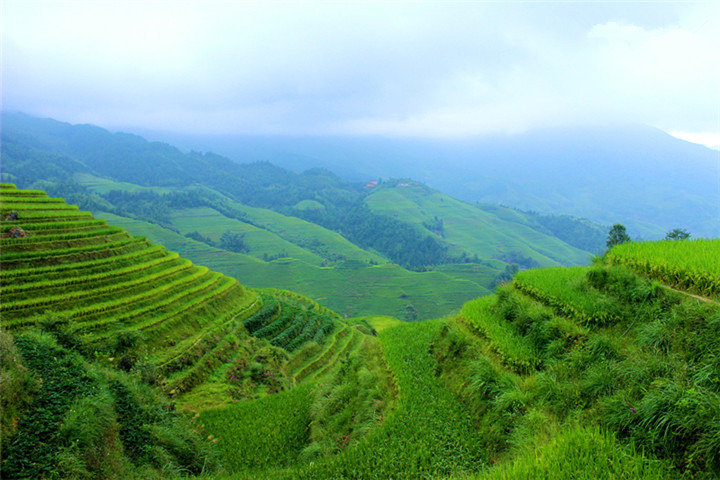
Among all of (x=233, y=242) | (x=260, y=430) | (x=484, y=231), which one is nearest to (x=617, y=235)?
(x=260, y=430)

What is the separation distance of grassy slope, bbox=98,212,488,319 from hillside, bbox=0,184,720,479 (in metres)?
58.4

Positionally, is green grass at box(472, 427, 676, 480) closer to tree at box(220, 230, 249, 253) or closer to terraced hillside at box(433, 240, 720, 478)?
terraced hillside at box(433, 240, 720, 478)

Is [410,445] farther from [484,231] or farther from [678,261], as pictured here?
[484,231]

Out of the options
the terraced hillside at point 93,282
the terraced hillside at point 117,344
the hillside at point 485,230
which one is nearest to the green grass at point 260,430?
the terraced hillside at point 117,344

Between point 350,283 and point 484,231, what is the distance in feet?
310

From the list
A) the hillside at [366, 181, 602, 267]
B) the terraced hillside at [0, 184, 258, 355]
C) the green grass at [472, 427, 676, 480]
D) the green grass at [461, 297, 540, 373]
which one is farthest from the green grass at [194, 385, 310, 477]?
the hillside at [366, 181, 602, 267]

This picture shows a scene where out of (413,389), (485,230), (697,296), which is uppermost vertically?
(697,296)

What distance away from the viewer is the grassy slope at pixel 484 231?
140m

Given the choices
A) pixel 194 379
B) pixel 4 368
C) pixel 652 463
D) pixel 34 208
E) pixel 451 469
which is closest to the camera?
pixel 652 463

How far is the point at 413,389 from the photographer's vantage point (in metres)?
9.32

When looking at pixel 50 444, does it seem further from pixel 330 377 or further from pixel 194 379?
pixel 194 379

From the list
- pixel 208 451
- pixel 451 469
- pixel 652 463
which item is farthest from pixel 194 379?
pixel 652 463

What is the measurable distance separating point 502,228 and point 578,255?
32568 millimetres

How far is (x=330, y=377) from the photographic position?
44.4ft
